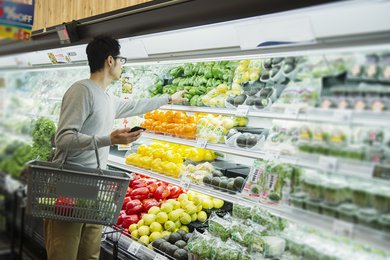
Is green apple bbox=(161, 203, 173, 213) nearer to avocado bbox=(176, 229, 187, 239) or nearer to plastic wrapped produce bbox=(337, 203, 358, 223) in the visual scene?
avocado bbox=(176, 229, 187, 239)

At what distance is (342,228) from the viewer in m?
1.78

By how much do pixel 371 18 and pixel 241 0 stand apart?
69 cm

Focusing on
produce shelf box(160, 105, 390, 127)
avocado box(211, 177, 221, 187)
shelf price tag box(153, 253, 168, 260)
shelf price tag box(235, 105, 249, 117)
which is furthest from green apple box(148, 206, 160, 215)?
produce shelf box(160, 105, 390, 127)

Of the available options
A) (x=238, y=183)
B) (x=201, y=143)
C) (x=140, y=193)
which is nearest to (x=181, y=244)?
(x=238, y=183)

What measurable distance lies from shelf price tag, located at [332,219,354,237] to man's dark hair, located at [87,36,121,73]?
75.5 inches

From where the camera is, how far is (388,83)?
1706 mm

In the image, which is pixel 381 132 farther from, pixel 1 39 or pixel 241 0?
pixel 1 39

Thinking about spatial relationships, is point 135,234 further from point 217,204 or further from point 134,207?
point 217,204

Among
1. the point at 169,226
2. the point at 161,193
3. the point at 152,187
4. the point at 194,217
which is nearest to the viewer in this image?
the point at 169,226

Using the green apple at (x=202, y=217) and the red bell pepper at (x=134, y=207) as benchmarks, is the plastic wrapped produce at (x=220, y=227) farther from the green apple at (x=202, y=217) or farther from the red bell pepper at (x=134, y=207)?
the red bell pepper at (x=134, y=207)

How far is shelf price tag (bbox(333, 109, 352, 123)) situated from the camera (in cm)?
178

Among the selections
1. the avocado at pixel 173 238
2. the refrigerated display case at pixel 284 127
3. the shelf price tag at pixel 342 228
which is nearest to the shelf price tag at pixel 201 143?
the refrigerated display case at pixel 284 127

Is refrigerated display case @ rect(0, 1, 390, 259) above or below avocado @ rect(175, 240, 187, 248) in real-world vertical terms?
above

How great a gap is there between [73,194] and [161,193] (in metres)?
1.41
